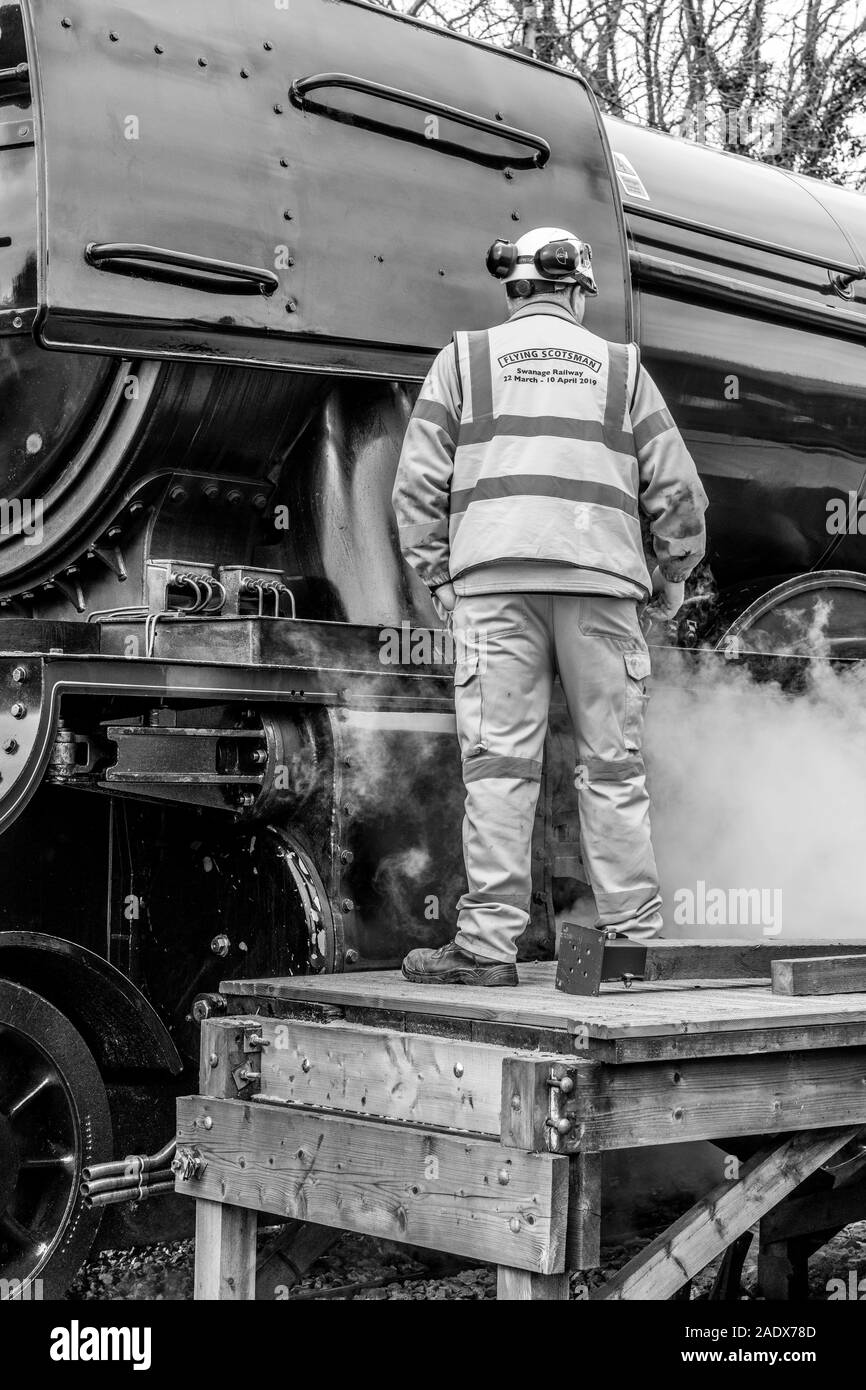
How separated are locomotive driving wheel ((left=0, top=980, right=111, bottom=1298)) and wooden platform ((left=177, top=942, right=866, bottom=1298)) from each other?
1.30 ft

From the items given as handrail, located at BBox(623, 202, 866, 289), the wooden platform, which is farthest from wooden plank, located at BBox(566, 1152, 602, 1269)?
handrail, located at BBox(623, 202, 866, 289)

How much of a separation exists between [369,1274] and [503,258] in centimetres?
258

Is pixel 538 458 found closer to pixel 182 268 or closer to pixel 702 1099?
pixel 182 268

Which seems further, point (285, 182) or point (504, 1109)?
point (285, 182)

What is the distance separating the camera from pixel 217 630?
380cm

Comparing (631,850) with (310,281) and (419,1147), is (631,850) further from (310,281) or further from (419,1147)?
(310,281)

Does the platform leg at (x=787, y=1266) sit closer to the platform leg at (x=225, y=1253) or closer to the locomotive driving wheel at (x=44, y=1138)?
the platform leg at (x=225, y=1253)

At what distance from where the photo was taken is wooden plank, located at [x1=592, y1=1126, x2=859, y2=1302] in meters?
2.91

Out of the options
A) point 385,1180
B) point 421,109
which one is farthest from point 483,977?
point 421,109

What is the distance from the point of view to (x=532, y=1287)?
277cm

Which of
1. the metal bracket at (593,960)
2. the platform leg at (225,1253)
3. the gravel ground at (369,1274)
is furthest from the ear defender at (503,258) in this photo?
the gravel ground at (369,1274)

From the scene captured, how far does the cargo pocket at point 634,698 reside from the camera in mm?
3693

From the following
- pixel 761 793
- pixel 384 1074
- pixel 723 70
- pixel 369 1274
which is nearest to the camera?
pixel 384 1074

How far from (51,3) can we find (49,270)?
0.58 metres
